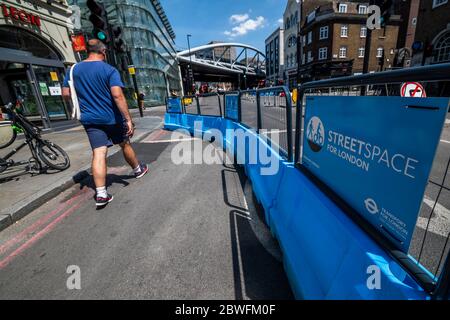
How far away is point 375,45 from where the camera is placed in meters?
35.9

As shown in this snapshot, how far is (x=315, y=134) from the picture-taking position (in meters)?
1.99

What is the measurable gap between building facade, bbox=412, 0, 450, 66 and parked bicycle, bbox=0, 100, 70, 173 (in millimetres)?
22810

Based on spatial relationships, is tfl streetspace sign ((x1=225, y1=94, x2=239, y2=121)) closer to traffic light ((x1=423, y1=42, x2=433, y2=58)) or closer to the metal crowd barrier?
the metal crowd barrier

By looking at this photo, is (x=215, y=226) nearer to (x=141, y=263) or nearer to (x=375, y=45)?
(x=141, y=263)

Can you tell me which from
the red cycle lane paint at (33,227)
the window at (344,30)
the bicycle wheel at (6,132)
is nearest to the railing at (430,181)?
the red cycle lane paint at (33,227)

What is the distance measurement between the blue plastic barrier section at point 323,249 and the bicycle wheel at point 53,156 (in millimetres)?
4560

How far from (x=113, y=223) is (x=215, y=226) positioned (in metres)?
1.41

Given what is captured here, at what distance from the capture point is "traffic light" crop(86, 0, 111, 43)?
20.3ft

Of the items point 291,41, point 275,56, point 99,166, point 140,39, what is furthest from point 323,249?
point 275,56

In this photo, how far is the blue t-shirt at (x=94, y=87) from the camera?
3314 mm

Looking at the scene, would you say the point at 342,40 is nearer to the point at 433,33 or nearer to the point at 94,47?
the point at 433,33

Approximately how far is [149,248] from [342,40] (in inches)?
1654

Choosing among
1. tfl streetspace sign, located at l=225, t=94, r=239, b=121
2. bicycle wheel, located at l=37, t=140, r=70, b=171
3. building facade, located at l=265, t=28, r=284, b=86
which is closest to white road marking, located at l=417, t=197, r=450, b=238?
tfl streetspace sign, located at l=225, t=94, r=239, b=121
